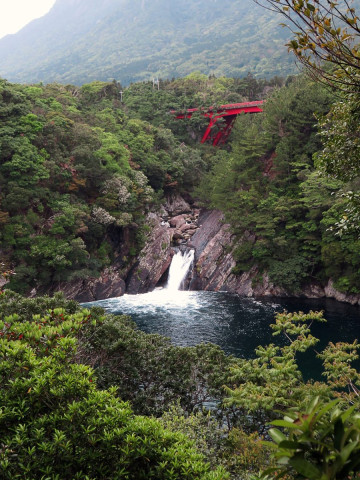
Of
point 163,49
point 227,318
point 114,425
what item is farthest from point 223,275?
point 163,49

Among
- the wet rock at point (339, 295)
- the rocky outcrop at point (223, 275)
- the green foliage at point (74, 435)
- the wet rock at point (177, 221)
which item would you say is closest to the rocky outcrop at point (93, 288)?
the rocky outcrop at point (223, 275)

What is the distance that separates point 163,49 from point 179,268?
15130 centimetres

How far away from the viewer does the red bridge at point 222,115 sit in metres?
38.6

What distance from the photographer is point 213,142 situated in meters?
43.2

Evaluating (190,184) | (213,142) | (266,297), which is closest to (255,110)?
(213,142)

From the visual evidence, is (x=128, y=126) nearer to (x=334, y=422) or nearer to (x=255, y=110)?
(x=255, y=110)

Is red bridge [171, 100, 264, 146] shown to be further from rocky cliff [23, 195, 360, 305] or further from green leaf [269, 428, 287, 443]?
green leaf [269, 428, 287, 443]

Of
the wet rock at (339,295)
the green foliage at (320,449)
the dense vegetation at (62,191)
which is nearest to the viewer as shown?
the green foliage at (320,449)

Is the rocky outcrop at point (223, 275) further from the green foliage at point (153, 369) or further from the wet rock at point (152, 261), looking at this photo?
the green foliage at point (153, 369)

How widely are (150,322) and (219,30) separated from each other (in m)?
175

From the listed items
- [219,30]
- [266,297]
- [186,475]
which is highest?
[219,30]

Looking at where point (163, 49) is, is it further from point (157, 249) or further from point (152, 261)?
point (152, 261)

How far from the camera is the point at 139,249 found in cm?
2580

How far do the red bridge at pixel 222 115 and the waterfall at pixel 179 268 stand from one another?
62.5 ft
